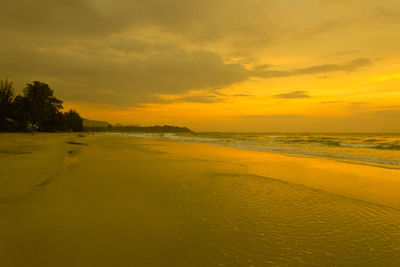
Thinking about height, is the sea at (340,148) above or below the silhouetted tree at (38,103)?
below

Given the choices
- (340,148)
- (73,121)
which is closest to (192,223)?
(340,148)

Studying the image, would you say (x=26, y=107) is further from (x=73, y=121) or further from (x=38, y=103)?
(x=73, y=121)

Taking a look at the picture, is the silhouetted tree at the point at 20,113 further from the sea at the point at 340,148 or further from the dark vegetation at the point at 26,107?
the sea at the point at 340,148

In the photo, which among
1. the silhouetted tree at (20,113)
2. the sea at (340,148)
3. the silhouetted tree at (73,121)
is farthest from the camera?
the silhouetted tree at (73,121)

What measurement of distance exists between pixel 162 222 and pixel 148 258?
43.9 inches

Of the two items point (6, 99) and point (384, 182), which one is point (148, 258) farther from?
point (6, 99)

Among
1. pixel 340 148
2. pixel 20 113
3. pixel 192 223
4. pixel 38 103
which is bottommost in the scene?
pixel 192 223

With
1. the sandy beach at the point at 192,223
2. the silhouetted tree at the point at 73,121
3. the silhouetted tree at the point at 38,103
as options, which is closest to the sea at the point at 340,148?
the sandy beach at the point at 192,223

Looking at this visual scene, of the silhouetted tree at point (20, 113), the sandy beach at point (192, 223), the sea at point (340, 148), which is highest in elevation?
the silhouetted tree at point (20, 113)

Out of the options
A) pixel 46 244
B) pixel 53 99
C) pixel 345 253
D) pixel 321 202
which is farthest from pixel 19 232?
pixel 53 99

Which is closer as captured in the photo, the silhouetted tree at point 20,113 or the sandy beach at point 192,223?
the sandy beach at point 192,223

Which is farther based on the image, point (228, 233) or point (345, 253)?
point (228, 233)

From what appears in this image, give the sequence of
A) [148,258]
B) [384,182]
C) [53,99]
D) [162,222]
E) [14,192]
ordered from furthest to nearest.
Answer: [53,99]
[384,182]
[14,192]
[162,222]
[148,258]

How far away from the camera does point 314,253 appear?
2.92 metres
